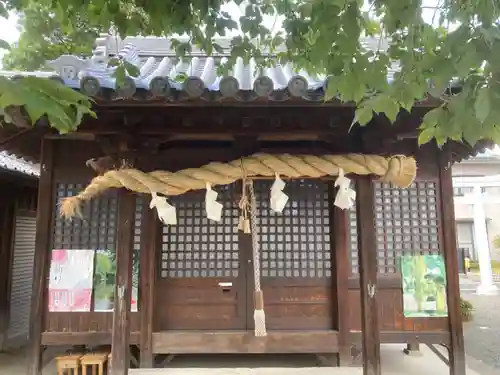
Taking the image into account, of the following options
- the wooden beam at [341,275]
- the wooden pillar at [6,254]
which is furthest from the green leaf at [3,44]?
the wooden pillar at [6,254]

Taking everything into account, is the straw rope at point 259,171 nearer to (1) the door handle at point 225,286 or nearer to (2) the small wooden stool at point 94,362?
(1) the door handle at point 225,286

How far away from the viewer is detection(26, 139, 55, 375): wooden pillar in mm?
4848

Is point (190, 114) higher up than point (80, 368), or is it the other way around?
point (190, 114)

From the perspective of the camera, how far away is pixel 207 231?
520cm

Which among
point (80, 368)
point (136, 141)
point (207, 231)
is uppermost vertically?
point (136, 141)

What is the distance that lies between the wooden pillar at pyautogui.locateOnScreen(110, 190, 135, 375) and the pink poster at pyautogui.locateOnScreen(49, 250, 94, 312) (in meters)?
1.52

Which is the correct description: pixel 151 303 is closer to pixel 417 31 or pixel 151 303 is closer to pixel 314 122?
pixel 314 122

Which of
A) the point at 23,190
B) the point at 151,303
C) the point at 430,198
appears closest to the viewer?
the point at 151,303

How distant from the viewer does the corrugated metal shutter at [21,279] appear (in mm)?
8352

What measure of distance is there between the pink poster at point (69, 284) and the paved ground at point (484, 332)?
6312 millimetres

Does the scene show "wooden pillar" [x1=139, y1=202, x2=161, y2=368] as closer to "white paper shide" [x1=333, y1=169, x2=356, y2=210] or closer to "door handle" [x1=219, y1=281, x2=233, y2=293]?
"door handle" [x1=219, y1=281, x2=233, y2=293]

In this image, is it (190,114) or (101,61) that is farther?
(101,61)

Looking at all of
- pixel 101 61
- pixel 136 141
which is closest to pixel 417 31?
pixel 136 141

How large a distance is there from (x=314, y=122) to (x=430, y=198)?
229 centimetres
